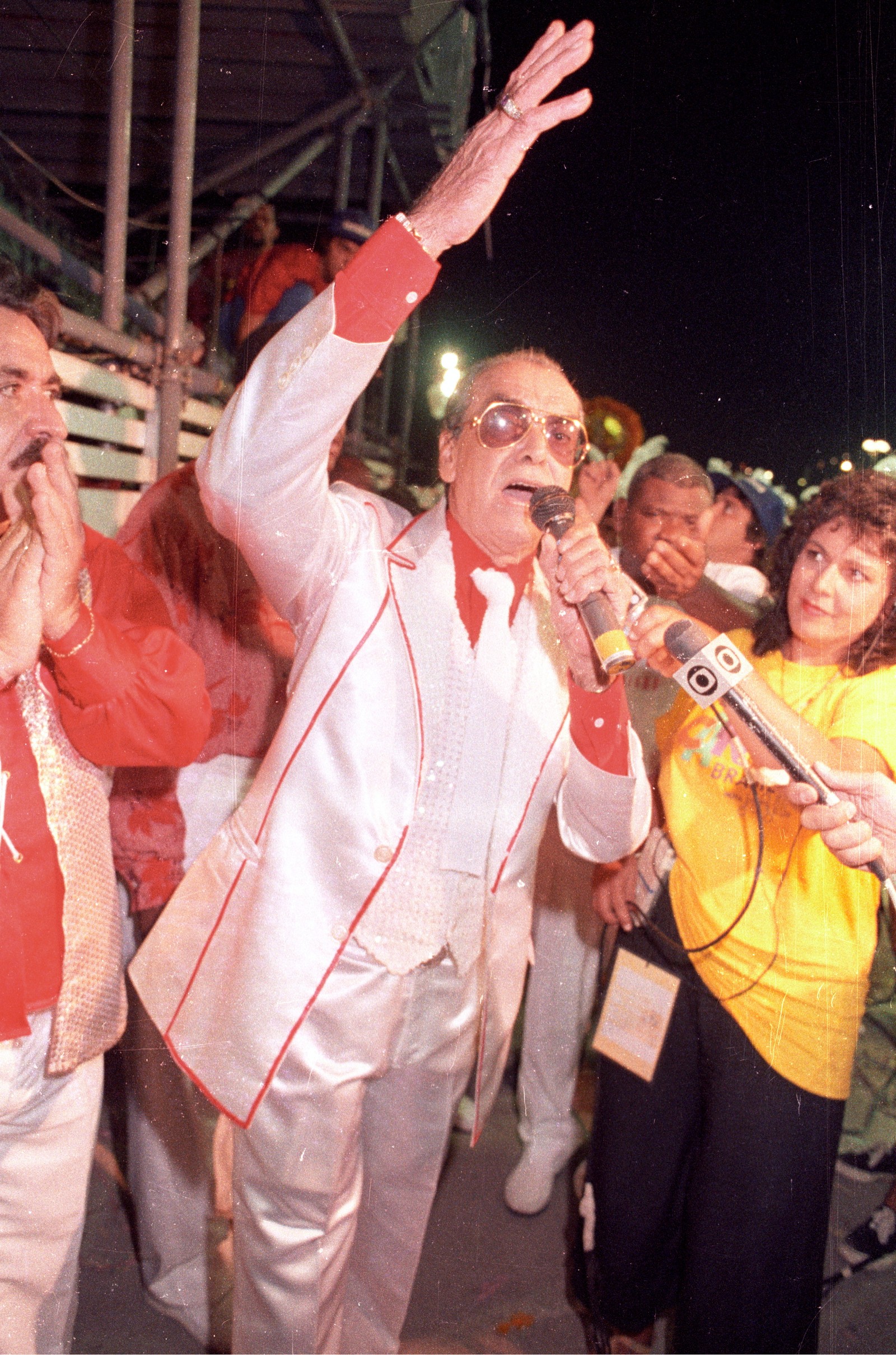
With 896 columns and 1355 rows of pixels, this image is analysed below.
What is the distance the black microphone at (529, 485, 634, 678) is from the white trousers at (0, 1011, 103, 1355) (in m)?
0.94

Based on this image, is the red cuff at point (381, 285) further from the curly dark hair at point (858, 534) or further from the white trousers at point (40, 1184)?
the white trousers at point (40, 1184)

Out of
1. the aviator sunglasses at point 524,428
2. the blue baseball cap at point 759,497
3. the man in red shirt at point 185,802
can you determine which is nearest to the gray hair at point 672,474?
the blue baseball cap at point 759,497

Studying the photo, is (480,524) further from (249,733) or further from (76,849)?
(76,849)

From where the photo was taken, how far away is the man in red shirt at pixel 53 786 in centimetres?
112

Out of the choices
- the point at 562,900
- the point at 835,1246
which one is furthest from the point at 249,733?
the point at 835,1246

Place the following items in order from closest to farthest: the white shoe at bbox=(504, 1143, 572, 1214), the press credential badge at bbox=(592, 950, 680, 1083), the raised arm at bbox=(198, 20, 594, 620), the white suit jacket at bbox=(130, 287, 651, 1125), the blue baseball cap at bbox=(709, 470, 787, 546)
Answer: the raised arm at bbox=(198, 20, 594, 620), the white suit jacket at bbox=(130, 287, 651, 1125), the press credential badge at bbox=(592, 950, 680, 1083), the blue baseball cap at bbox=(709, 470, 787, 546), the white shoe at bbox=(504, 1143, 572, 1214)

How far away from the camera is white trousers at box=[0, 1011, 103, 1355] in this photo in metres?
1.21

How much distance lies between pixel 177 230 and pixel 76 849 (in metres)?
1.08

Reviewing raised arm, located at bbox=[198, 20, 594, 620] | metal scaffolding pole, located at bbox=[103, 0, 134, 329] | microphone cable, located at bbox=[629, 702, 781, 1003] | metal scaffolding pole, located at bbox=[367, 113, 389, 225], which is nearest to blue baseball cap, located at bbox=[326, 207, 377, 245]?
metal scaffolding pole, located at bbox=[367, 113, 389, 225]

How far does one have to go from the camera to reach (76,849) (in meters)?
1.26

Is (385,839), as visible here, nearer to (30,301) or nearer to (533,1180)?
(30,301)

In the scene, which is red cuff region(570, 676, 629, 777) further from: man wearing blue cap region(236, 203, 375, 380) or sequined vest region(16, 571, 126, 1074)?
man wearing blue cap region(236, 203, 375, 380)

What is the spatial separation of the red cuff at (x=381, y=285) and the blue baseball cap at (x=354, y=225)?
2.33 feet

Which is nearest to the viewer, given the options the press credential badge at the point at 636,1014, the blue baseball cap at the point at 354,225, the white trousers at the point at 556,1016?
the press credential badge at the point at 636,1014
